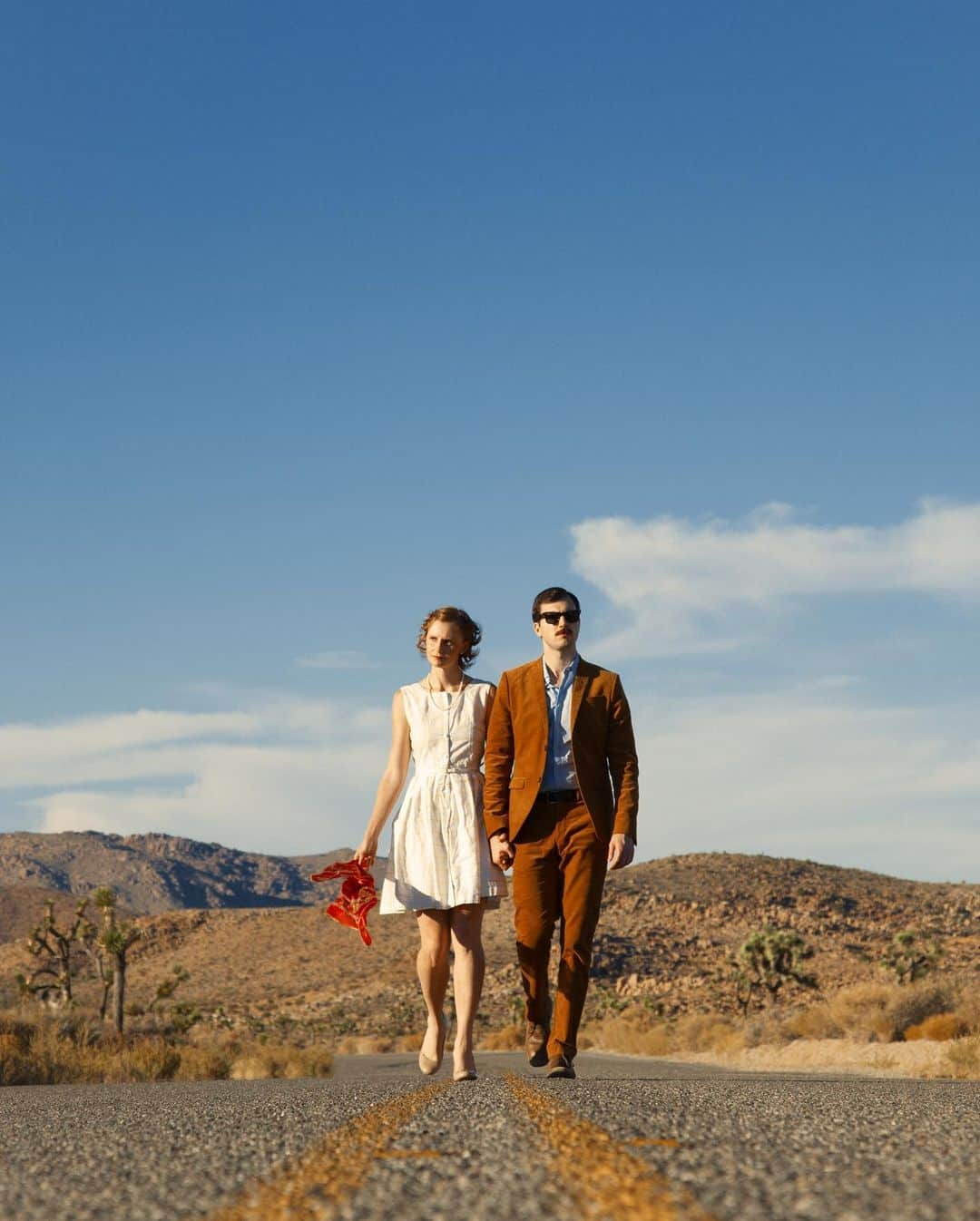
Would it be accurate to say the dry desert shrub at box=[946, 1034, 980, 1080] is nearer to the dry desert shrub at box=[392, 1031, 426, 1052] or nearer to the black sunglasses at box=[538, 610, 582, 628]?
the black sunglasses at box=[538, 610, 582, 628]

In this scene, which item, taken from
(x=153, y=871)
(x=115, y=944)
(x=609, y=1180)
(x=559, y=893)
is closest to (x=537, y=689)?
(x=559, y=893)

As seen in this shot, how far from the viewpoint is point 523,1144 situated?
10.6ft

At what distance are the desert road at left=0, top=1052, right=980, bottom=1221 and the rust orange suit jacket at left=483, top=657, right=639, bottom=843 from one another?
276 cm

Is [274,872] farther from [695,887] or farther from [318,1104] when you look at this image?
[318,1104]

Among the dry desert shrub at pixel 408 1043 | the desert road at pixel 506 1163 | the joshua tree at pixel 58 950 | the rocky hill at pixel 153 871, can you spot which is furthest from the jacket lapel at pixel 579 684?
the rocky hill at pixel 153 871

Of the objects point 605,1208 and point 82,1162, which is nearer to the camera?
point 605,1208

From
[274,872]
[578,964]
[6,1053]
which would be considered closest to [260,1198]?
[578,964]

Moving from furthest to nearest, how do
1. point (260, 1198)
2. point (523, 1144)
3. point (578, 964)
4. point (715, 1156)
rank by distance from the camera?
point (578, 964)
point (523, 1144)
point (715, 1156)
point (260, 1198)

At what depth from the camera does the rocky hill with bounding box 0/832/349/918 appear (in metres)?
127

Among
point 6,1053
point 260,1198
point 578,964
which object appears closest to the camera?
point 260,1198

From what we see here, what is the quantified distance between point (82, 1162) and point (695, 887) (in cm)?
6975

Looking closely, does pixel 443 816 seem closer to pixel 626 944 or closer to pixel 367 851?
pixel 367 851

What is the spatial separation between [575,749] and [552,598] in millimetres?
931

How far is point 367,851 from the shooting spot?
27.0 ft
